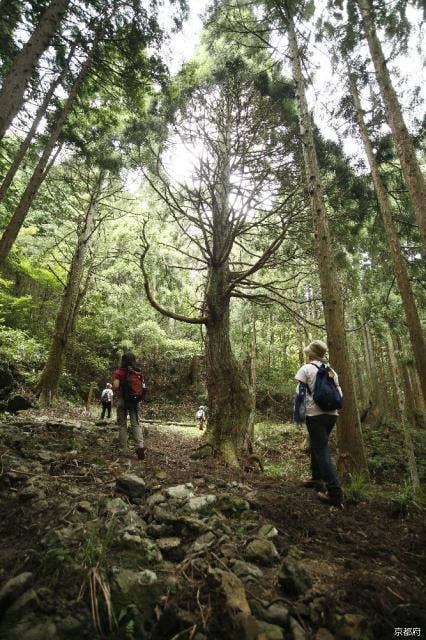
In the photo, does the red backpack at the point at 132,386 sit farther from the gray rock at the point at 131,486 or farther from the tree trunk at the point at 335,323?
the tree trunk at the point at 335,323

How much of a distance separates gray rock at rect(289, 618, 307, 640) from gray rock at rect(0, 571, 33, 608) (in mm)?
1624

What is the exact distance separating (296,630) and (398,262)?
8505mm

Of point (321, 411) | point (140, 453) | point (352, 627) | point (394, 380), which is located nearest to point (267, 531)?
point (352, 627)

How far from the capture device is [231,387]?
6.62 m

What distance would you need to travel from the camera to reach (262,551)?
2.78 metres

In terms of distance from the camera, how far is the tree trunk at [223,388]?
644cm

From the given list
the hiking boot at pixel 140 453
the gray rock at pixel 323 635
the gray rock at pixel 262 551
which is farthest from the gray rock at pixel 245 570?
the hiking boot at pixel 140 453

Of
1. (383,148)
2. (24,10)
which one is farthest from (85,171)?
(383,148)

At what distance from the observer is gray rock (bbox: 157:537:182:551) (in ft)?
9.01

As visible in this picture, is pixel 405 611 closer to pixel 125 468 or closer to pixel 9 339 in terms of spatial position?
pixel 125 468

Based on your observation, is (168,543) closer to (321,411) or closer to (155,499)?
(155,499)

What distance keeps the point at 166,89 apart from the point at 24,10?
3.32m

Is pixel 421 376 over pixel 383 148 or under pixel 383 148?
under

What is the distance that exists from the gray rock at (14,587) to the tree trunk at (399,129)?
7070mm
